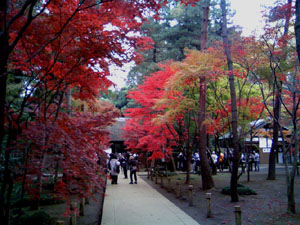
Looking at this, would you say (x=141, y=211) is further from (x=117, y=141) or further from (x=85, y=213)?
(x=117, y=141)

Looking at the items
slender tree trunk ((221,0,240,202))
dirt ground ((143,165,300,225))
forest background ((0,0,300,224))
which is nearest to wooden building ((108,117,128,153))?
Answer: dirt ground ((143,165,300,225))

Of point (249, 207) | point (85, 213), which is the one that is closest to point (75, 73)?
point (85, 213)

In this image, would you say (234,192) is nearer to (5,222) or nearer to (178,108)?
(178,108)

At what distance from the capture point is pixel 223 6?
1009 centimetres

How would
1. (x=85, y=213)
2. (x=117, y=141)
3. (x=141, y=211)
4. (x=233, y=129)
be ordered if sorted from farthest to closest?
(x=117, y=141) → (x=233, y=129) → (x=85, y=213) → (x=141, y=211)

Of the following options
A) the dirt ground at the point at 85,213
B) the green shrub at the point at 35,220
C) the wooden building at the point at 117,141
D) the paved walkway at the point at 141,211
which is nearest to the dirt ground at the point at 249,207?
the paved walkway at the point at 141,211

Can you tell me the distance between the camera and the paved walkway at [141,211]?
24.2ft

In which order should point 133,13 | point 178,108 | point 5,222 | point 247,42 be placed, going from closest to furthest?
point 5,222
point 133,13
point 247,42
point 178,108

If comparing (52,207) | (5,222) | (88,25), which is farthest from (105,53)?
(52,207)

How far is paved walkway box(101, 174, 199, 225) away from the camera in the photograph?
24.2ft

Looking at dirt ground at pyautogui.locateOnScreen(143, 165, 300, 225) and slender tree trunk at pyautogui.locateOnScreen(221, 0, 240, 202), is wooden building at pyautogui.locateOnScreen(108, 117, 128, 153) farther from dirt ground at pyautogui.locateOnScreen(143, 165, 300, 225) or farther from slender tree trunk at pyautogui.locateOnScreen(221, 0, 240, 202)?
slender tree trunk at pyautogui.locateOnScreen(221, 0, 240, 202)

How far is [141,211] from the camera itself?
870 centimetres

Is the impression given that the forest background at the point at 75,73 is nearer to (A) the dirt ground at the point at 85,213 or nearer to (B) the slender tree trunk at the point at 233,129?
(B) the slender tree trunk at the point at 233,129

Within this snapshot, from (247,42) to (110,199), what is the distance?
7764 millimetres
